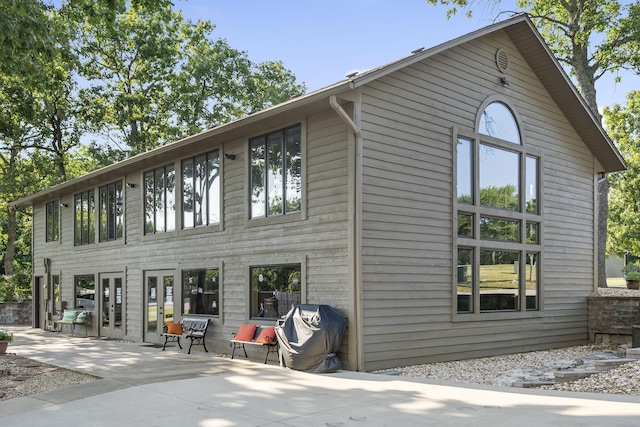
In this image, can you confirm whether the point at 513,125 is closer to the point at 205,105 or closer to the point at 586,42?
the point at 586,42

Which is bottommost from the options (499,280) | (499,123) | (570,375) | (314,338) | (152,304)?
(570,375)

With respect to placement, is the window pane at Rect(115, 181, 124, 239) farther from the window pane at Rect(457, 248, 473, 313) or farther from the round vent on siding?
the round vent on siding

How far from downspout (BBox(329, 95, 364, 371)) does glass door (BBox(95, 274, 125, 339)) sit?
9.42m

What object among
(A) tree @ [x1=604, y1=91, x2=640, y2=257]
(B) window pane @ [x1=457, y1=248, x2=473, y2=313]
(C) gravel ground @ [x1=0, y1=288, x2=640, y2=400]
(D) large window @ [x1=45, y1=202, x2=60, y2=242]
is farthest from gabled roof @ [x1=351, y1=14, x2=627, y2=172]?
(A) tree @ [x1=604, y1=91, x2=640, y2=257]

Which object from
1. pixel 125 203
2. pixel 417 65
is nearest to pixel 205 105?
pixel 125 203

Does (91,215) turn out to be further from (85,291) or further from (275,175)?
(275,175)

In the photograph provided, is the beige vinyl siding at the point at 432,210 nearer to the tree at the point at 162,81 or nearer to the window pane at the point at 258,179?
the window pane at the point at 258,179

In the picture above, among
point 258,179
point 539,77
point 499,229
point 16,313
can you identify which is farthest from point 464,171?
point 16,313

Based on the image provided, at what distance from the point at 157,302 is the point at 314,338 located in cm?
706

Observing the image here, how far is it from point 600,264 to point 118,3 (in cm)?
1777

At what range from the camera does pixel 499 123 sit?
13.6 meters

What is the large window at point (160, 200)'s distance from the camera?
15.8m

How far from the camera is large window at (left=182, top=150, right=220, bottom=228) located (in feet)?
46.3

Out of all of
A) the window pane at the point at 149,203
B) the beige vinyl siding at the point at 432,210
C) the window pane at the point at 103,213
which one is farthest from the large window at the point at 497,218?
the window pane at the point at 103,213
